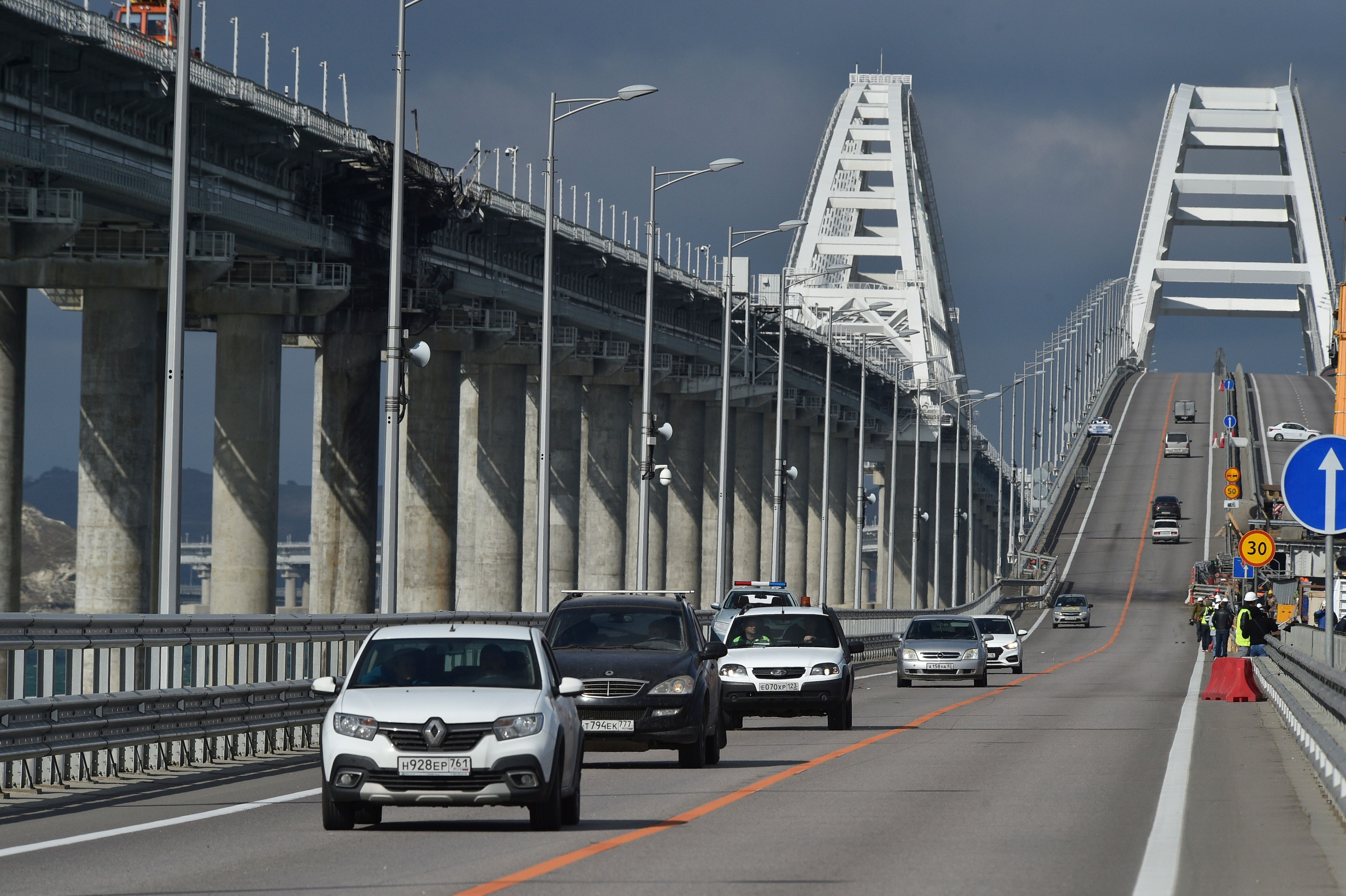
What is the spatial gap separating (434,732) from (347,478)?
1683 inches

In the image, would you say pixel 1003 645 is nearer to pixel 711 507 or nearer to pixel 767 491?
pixel 711 507

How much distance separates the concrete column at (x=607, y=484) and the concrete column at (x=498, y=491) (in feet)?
29.1

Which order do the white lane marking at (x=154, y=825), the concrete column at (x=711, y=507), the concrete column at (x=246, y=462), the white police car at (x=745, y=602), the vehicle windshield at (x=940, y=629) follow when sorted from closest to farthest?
1. the white lane marking at (x=154, y=825)
2. the white police car at (x=745, y=602)
3. the vehicle windshield at (x=940, y=629)
4. the concrete column at (x=246, y=462)
5. the concrete column at (x=711, y=507)

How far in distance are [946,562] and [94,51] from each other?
121007 millimetres

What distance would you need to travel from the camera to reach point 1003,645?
49.4 meters

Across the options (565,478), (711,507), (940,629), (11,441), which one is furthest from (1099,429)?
(11,441)

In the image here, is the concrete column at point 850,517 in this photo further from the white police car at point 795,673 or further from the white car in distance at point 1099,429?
the white police car at point 795,673

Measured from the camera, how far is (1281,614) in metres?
58.8

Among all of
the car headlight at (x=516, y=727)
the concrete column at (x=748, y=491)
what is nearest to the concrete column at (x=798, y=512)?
the concrete column at (x=748, y=491)

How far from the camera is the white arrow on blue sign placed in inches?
661

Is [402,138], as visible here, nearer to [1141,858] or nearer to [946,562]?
[1141,858]

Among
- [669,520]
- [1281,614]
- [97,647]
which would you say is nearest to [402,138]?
[97,647]

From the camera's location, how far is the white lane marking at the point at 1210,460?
115m

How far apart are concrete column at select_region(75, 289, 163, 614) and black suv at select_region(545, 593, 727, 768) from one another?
27024 millimetres
